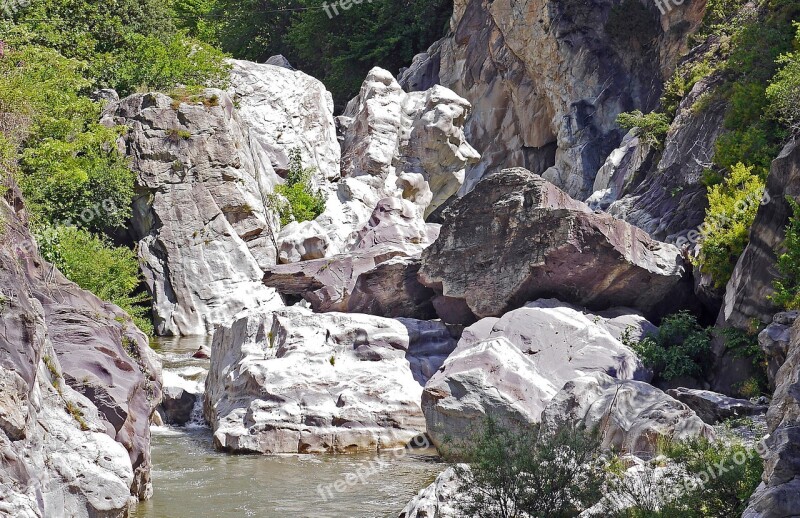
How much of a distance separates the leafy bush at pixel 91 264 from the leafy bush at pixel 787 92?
49.1ft

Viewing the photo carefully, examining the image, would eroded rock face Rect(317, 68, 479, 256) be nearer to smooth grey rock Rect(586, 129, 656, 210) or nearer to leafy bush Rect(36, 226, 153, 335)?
smooth grey rock Rect(586, 129, 656, 210)

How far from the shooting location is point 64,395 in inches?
424

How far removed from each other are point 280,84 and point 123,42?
6020 millimetres

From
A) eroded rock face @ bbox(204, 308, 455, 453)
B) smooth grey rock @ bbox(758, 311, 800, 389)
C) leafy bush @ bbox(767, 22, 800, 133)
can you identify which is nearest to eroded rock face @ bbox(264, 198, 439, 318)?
eroded rock face @ bbox(204, 308, 455, 453)

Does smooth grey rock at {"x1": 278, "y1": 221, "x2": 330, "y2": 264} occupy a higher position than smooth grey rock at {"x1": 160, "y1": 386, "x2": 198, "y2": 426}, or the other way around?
smooth grey rock at {"x1": 278, "y1": 221, "x2": 330, "y2": 264}

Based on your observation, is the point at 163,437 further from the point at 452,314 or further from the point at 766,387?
the point at 766,387

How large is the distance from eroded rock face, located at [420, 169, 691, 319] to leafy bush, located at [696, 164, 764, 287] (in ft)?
3.83

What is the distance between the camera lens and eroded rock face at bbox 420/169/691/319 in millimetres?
18094

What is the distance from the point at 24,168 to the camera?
2286cm

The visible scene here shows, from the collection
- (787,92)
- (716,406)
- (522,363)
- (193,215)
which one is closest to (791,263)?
(716,406)

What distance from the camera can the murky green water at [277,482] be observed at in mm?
12289

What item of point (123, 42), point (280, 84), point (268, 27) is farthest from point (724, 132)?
point (268, 27)

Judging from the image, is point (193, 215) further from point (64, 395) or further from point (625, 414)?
point (625, 414)

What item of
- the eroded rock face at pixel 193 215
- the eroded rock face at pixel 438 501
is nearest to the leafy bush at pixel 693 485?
the eroded rock face at pixel 438 501
